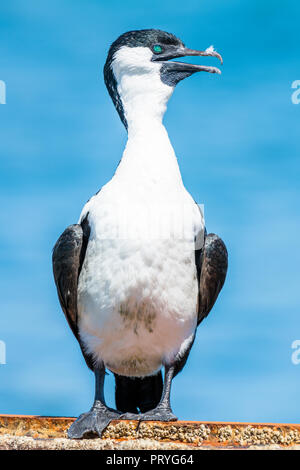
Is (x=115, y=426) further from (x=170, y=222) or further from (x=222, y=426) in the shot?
(x=170, y=222)

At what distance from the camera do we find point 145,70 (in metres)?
7.94

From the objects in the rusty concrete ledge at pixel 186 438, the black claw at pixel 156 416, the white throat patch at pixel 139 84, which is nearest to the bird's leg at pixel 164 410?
the black claw at pixel 156 416

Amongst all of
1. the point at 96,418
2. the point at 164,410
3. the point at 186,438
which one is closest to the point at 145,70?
the point at 164,410

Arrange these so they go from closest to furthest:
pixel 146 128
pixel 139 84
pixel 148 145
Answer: pixel 148 145 < pixel 146 128 < pixel 139 84

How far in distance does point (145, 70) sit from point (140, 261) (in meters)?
2.04

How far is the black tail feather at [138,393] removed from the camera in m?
7.85

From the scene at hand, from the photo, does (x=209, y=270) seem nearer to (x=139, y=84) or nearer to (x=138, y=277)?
(x=138, y=277)

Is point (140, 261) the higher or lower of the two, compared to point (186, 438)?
higher

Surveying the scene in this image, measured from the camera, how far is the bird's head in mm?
7844

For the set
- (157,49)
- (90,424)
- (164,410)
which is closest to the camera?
(90,424)

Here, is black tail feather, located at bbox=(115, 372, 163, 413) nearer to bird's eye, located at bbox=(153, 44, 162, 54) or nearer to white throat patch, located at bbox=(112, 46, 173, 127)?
white throat patch, located at bbox=(112, 46, 173, 127)

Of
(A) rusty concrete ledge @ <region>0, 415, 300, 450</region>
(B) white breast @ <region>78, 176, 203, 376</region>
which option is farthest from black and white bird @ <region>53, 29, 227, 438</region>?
(A) rusty concrete ledge @ <region>0, 415, 300, 450</region>

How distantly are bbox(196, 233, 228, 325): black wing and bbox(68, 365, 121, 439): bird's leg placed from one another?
1.11m

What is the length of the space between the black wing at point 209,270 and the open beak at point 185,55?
1644 millimetres
